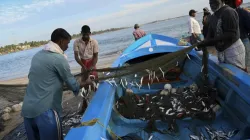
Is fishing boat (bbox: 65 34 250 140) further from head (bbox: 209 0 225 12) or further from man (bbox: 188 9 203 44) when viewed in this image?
man (bbox: 188 9 203 44)

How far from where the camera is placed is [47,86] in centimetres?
319

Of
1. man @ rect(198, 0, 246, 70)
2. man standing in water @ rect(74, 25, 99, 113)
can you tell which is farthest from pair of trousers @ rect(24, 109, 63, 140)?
man standing in water @ rect(74, 25, 99, 113)

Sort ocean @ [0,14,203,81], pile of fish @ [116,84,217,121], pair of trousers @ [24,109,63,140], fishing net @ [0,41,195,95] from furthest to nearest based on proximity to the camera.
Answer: ocean @ [0,14,203,81] → fishing net @ [0,41,195,95] → pile of fish @ [116,84,217,121] → pair of trousers @ [24,109,63,140]

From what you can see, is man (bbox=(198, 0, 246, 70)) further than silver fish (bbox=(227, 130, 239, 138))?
Yes

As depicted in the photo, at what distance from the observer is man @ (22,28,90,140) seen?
10.3 feet

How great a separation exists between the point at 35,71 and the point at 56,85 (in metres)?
0.32

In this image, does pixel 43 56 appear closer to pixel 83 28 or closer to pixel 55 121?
pixel 55 121

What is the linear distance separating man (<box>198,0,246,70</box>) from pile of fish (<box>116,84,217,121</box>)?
0.66m

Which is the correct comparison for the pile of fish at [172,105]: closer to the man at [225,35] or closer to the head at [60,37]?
the man at [225,35]

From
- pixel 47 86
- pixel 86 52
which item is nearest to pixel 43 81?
pixel 47 86

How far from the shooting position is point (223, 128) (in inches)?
151

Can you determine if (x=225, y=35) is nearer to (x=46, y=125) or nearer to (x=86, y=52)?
(x=46, y=125)

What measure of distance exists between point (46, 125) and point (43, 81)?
0.58 m

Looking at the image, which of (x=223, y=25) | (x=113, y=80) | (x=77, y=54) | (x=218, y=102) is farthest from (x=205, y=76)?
(x=77, y=54)
